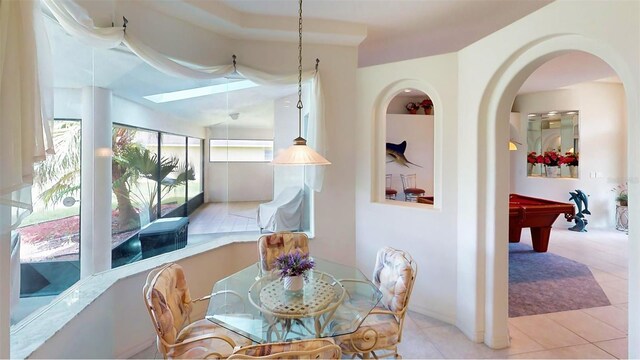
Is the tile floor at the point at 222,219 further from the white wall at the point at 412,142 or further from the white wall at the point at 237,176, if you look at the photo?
the white wall at the point at 412,142

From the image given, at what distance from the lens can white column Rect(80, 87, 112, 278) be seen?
7.66 ft

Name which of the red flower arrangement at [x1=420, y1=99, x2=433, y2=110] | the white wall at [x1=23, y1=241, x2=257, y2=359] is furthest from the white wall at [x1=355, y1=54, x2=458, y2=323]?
the red flower arrangement at [x1=420, y1=99, x2=433, y2=110]

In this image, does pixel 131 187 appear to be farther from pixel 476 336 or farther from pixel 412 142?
pixel 412 142

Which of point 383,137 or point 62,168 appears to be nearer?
point 62,168

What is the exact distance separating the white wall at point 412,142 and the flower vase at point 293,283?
468 centimetres

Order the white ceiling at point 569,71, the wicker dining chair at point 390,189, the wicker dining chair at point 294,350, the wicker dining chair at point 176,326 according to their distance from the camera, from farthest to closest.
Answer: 1. the wicker dining chair at point 390,189
2. the white ceiling at point 569,71
3. the wicker dining chair at point 176,326
4. the wicker dining chair at point 294,350

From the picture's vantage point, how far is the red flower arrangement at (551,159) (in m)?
6.33

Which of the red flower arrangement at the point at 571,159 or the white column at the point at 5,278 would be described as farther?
the red flower arrangement at the point at 571,159

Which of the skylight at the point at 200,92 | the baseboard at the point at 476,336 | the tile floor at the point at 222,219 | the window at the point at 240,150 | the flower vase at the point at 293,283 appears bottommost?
the baseboard at the point at 476,336

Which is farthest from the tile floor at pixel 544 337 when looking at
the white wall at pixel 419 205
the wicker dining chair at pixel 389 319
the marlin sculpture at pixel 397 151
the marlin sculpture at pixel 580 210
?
the marlin sculpture at pixel 397 151

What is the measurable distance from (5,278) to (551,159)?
27.7 ft

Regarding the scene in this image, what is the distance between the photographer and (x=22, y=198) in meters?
1.30

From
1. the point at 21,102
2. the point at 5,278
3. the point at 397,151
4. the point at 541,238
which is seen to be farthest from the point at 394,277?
the point at 397,151

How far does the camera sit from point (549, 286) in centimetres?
363
